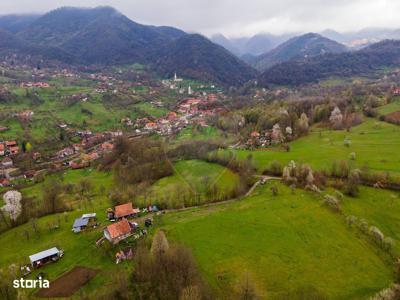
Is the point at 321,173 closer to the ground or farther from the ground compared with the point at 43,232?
farther from the ground

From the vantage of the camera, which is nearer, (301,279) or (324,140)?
(301,279)

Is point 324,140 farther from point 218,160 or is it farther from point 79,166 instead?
point 79,166

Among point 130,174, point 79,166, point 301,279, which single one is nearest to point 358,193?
point 301,279

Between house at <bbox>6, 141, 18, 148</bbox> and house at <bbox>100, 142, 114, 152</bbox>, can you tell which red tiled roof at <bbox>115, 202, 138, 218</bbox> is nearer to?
house at <bbox>100, 142, 114, 152</bbox>

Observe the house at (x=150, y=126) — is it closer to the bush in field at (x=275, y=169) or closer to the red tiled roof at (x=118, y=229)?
the bush in field at (x=275, y=169)

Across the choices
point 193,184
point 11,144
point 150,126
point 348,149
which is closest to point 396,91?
point 348,149

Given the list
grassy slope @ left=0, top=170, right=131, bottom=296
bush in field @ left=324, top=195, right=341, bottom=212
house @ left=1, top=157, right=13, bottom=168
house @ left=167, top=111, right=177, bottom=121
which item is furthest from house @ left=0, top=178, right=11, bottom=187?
bush in field @ left=324, top=195, right=341, bottom=212

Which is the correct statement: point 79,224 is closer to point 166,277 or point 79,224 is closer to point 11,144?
point 166,277
